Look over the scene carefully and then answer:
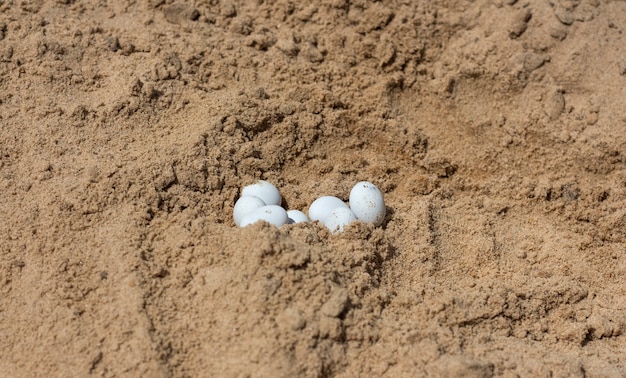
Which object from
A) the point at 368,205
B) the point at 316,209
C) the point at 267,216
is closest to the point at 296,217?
the point at 316,209

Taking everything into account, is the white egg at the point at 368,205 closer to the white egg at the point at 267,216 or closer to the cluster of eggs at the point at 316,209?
the cluster of eggs at the point at 316,209

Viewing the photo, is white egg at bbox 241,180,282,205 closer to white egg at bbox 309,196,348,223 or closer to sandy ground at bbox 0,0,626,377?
sandy ground at bbox 0,0,626,377

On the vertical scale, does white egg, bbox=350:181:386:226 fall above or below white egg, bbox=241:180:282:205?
above

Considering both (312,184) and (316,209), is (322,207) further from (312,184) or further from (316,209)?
(312,184)

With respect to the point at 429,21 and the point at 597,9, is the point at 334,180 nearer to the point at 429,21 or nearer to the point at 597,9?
the point at 429,21

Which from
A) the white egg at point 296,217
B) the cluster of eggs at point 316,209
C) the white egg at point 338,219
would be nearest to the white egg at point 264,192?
the cluster of eggs at point 316,209

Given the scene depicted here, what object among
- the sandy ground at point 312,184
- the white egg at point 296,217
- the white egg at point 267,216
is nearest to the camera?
the sandy ground at point 312,184

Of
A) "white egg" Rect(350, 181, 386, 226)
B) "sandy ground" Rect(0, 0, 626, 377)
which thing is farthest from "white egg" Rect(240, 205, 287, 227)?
"white egg" Rect(350, 181, 386, 226)
